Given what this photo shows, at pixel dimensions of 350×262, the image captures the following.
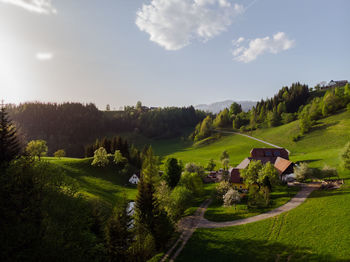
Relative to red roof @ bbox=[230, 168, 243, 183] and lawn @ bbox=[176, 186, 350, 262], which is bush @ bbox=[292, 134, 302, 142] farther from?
lawn @ bbox=[176, 186, 350, 262]

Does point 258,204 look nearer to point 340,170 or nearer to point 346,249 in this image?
point 346,249

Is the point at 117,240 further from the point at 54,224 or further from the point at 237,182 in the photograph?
the point at 237,182

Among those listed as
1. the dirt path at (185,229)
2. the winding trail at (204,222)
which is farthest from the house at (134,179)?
the winding trail at (204,222)

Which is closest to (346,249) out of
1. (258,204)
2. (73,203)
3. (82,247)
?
(258,204)

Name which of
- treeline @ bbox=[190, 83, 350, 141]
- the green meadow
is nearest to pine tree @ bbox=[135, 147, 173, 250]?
the green meadow

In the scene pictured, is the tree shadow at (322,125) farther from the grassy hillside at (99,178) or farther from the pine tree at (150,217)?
the pine tree at (150,217)

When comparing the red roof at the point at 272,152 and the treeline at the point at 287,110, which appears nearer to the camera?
the red roof at the point at 272,152

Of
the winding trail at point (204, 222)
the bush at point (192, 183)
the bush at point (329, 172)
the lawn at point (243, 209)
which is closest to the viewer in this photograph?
the winding trail at point (204, 222)
